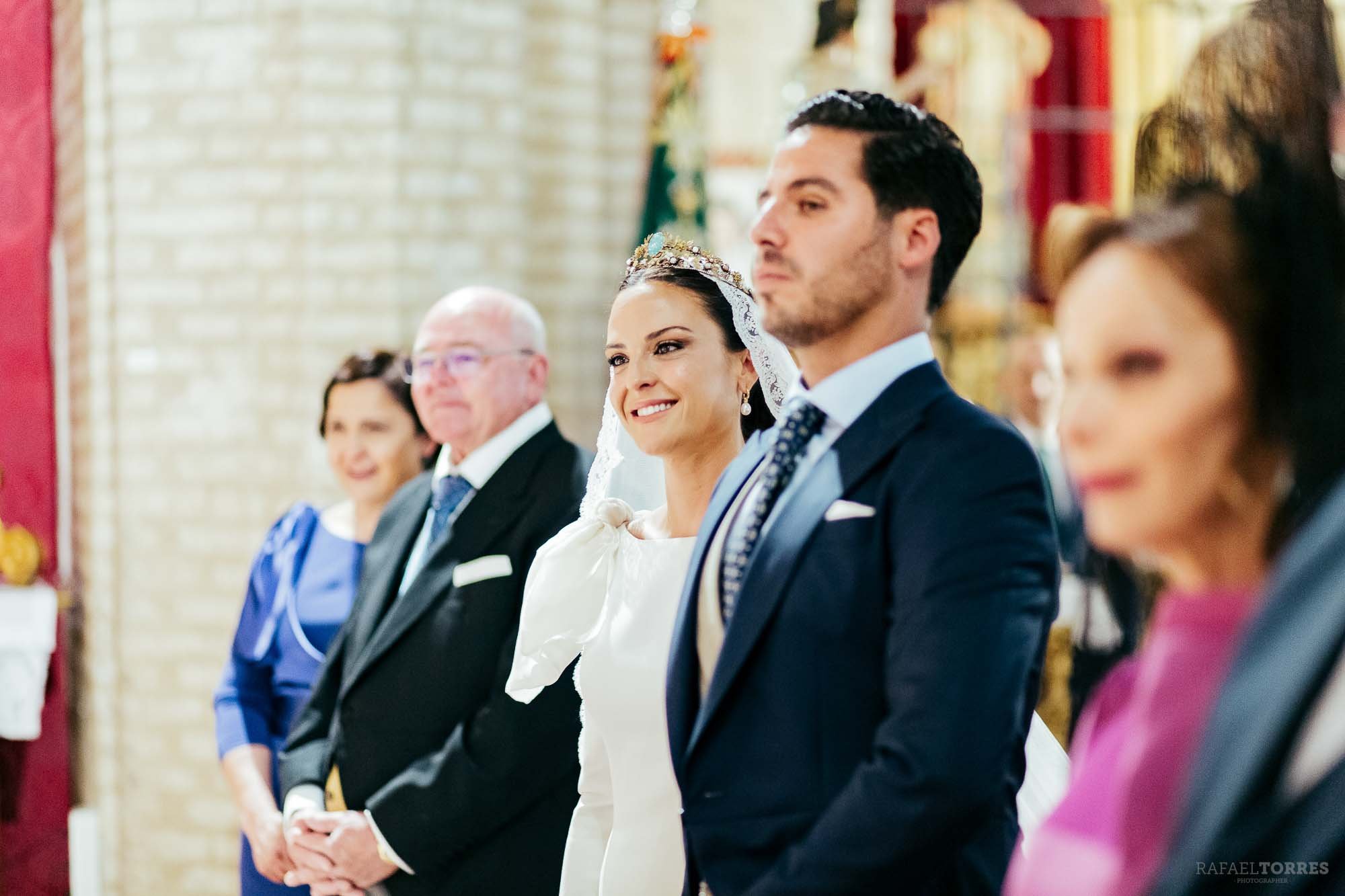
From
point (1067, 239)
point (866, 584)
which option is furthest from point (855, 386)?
point (1067, 239)

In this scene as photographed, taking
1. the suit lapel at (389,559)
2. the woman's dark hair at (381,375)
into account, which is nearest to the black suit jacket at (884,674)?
the suit lapel at (389,559)

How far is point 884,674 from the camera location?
1.59m

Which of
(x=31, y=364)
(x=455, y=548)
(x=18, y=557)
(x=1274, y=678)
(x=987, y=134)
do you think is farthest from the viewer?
(x=987, y=134)

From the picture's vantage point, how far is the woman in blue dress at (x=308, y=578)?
344 cm

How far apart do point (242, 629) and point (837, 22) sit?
13.9 feet

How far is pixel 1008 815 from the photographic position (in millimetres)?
1693

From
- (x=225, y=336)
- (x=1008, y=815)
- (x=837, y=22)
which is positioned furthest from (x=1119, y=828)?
(x=837, y=22)

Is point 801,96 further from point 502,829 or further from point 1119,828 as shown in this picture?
point 1119,828

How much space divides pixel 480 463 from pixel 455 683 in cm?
48

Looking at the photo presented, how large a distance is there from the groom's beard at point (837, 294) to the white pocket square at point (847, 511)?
196 millimetres

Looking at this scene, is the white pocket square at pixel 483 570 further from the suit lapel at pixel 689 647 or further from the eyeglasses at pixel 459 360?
the suit lapel at pixel 689 647

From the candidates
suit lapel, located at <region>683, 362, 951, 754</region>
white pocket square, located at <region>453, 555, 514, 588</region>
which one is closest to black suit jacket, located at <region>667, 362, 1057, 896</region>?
suit lapel, located at <region>683, 362, 951, 754</region>

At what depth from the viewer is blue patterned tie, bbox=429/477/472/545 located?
3053 mm

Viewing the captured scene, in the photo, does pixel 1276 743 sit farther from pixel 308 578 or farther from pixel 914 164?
pixel 308 578
